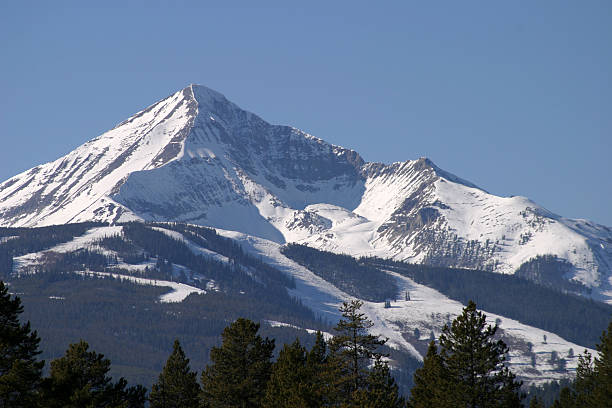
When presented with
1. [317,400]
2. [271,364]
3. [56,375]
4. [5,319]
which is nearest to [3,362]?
[5,319]

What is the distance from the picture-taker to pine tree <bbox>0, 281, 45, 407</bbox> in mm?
57781

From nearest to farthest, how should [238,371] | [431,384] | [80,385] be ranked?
[80,385] < [431,384] < [238,371]

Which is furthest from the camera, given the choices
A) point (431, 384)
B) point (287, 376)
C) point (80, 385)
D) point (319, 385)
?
point (431, 384)

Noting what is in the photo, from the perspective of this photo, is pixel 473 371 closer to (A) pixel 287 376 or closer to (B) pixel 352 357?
(B) pixel 352 357

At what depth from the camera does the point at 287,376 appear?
249ft

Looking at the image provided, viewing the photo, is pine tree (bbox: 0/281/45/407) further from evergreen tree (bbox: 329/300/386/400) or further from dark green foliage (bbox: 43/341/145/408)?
evergreen tree (bbox: 329/300/386/400)

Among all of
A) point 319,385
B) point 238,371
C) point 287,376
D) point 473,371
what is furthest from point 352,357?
point 238,371

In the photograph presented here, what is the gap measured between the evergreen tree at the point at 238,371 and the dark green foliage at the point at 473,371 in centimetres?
1585

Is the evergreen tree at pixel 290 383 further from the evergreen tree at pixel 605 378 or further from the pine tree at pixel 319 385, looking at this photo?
the evergreen tree at pixel 605 378

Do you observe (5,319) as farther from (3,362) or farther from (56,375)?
(56,375)

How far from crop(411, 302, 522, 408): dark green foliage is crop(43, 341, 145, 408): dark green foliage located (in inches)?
916

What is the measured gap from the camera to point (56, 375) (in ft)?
217

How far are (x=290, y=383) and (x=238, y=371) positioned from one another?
8370 millimetres

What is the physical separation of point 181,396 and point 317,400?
1550 centimetres
